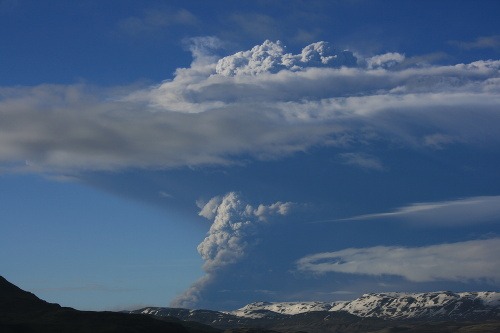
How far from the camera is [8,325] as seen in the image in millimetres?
189625

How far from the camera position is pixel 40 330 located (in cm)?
19862

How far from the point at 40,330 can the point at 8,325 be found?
1163 centimetres
